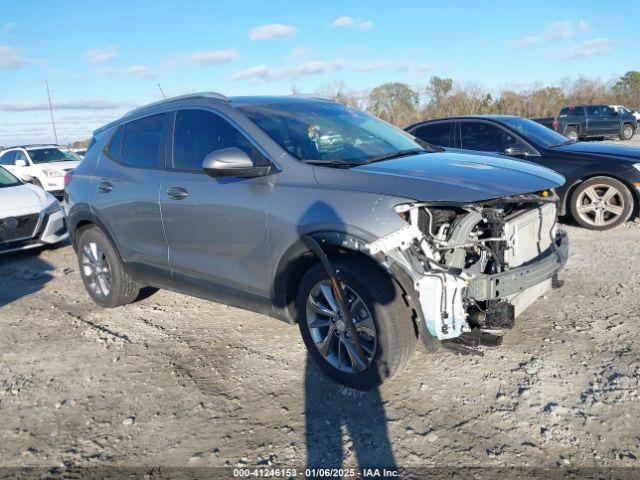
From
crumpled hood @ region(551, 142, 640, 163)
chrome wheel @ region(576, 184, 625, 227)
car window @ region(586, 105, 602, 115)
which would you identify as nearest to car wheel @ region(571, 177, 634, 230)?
chrome wheel @ region(576, 184, 625, 227)

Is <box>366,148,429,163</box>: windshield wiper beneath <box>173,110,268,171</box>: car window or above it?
beneath

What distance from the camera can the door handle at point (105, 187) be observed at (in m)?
4.62

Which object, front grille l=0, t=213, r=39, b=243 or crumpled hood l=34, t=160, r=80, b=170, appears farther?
crumpled hood l=34, t=160, r=80, b=170

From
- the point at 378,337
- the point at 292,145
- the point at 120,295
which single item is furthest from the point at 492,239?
the point at 120,295

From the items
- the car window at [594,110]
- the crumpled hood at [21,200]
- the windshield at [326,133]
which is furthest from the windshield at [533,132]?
the car window at [594,110]

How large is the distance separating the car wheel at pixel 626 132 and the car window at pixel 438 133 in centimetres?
2178

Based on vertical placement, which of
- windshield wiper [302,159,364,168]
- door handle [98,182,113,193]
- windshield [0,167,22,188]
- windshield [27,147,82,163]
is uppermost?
windshield [27,147,82,163]

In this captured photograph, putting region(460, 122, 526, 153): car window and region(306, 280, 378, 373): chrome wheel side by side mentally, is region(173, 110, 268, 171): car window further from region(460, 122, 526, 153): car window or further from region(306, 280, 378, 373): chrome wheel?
region(460, 122, 526, 153): car window

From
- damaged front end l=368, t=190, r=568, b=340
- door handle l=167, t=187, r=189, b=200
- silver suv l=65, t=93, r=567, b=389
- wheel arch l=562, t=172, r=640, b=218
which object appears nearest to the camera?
damaged front end l=368, t=190, r=568, b=340

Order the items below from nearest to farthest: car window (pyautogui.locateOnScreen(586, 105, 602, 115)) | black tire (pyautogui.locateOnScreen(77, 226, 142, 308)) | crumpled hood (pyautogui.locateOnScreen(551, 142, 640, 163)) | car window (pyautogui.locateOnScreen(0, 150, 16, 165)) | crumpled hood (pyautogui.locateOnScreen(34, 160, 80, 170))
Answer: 1. black tire (pyautogui.locateOnScreen(77, 226, 142, 308))
2. crumpled hood (pyautogui.locateOnScreen(551, 142, 640, 163))
3. crumpled hood (pyautogui.locateOnScreen(34, 160, 80, 170))
4. car window (pyautogui.locateOnScreen(0, 150, 16, 165))
5. car window (pyautogui.locateOnScreen(586, 105, 602, 115))

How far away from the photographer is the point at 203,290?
400 cm

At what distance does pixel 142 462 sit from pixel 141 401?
668 mm

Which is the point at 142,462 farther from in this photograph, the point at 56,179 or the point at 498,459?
the point at 56,179

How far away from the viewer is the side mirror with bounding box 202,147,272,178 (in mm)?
3277
